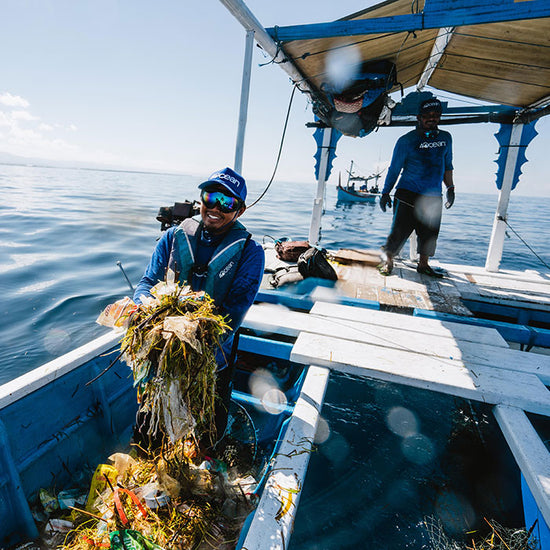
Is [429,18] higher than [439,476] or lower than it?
higher

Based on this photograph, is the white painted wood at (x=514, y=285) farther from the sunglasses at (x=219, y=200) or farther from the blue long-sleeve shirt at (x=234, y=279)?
the sunglasses at (x=219, y=200)

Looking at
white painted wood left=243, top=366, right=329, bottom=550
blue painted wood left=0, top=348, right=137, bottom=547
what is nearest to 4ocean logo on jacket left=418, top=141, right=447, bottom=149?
white painted wood left=243, top=366, right=329, bottom=550

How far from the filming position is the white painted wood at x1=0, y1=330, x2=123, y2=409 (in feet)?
7.86

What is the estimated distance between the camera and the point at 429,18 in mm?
3557

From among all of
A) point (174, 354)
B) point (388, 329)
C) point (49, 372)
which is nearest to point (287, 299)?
point (388, 329)

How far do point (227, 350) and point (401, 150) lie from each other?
4911 mm

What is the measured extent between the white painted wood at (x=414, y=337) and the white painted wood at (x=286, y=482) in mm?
1139

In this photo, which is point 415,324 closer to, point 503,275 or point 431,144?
point 431,144

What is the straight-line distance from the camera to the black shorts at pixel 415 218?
19.4 ft

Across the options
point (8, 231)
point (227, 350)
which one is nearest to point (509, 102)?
point (227, 350)

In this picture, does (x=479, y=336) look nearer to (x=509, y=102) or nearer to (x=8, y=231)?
(x=509, y=102)

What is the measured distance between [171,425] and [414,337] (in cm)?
295

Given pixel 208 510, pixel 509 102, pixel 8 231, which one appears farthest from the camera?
pixel 8 231

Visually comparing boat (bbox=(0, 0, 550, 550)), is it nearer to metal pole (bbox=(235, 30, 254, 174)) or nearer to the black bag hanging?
metal pole (bbox=(235, 30, 254, 174))
